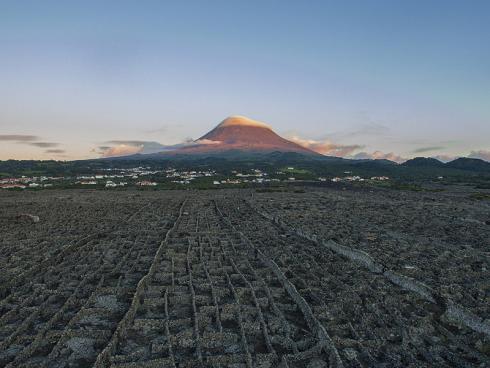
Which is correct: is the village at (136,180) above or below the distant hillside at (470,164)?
below

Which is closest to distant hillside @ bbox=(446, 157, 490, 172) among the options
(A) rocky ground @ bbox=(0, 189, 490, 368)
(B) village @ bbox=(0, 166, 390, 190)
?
(B) village @ bbox=(0, 166, 390, 190)

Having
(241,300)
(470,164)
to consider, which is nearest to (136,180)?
(241,300)

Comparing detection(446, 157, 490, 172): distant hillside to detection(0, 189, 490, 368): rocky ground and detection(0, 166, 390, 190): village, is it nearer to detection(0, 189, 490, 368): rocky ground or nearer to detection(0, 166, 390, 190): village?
detection(0, 166, 390, 190): village

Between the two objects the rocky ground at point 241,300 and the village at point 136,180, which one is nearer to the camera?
the rocky ground at point 241,300

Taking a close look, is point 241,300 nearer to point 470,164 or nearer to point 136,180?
point 136,180

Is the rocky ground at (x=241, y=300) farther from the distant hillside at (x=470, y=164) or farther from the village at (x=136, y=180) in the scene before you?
the distant hillside at (x=470, y=164)

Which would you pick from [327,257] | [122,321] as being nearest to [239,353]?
[122,321]

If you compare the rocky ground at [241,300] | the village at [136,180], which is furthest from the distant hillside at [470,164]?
the rocky ground at [241,300]

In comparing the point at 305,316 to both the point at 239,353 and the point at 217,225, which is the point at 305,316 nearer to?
the point at 239,353
